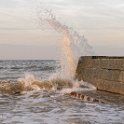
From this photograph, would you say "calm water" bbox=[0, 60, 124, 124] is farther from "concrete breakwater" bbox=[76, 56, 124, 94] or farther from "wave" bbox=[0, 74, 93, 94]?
"wave" bbox=[0, 74, 93, 94]

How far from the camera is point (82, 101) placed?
11398mm

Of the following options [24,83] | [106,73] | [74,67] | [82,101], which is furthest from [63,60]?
[82,101]

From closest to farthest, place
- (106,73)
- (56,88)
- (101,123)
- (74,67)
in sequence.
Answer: (101,123), (106,73), (56,88), (74,67)

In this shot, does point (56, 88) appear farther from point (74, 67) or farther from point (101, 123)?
point (101, 123)

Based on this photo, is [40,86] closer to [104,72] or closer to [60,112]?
[104,72]

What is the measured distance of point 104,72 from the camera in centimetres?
1372

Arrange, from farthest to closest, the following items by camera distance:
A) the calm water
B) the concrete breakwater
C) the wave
→ 1. the wave
2. the concrete breakwater
3. the calm water

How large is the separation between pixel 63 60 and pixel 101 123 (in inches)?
437

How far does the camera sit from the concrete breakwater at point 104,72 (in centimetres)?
1257

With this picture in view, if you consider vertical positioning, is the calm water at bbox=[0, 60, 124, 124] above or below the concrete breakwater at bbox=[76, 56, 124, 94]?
below

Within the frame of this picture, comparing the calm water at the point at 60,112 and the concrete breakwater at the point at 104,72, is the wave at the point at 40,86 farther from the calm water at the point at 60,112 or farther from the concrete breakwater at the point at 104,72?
the calm water at the point at 60,112

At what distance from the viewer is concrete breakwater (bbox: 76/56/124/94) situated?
41.2 ft

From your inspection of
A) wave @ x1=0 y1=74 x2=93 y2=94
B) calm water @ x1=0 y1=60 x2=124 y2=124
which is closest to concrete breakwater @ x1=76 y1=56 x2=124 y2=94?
wave @ x1=0 y1=74 x2=93 y2=94

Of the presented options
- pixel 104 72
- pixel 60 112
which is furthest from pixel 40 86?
pixel 60 112
